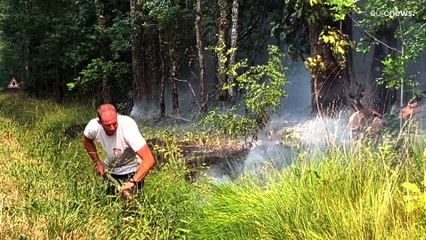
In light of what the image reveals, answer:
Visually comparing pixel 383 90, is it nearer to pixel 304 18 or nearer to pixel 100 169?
pixel 304 18

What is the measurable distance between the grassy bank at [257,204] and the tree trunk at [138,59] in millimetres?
9613

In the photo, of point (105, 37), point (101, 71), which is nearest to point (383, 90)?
point (101, 71)

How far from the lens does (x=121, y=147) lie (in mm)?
5805

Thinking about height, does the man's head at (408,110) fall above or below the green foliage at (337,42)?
below

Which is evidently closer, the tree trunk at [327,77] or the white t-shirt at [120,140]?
the white t-shirt at [120,140]

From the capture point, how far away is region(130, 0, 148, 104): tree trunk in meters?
15.5

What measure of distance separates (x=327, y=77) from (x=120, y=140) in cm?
511

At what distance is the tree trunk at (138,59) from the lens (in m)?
15.5

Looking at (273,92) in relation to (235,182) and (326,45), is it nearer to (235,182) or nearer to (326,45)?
(326,45)

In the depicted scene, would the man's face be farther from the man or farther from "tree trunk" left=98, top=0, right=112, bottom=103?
"tree trunk" left=98, top=0, right=112, bottom=103

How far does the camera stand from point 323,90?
403 inches

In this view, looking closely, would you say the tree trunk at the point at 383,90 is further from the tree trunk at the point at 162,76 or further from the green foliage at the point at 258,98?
the tree trunk at the point at 162,76

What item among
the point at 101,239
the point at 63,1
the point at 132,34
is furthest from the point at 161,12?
the point at 101,239

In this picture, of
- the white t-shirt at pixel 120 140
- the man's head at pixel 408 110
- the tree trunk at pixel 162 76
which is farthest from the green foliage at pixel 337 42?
the tree trunk at pixel 162 76
